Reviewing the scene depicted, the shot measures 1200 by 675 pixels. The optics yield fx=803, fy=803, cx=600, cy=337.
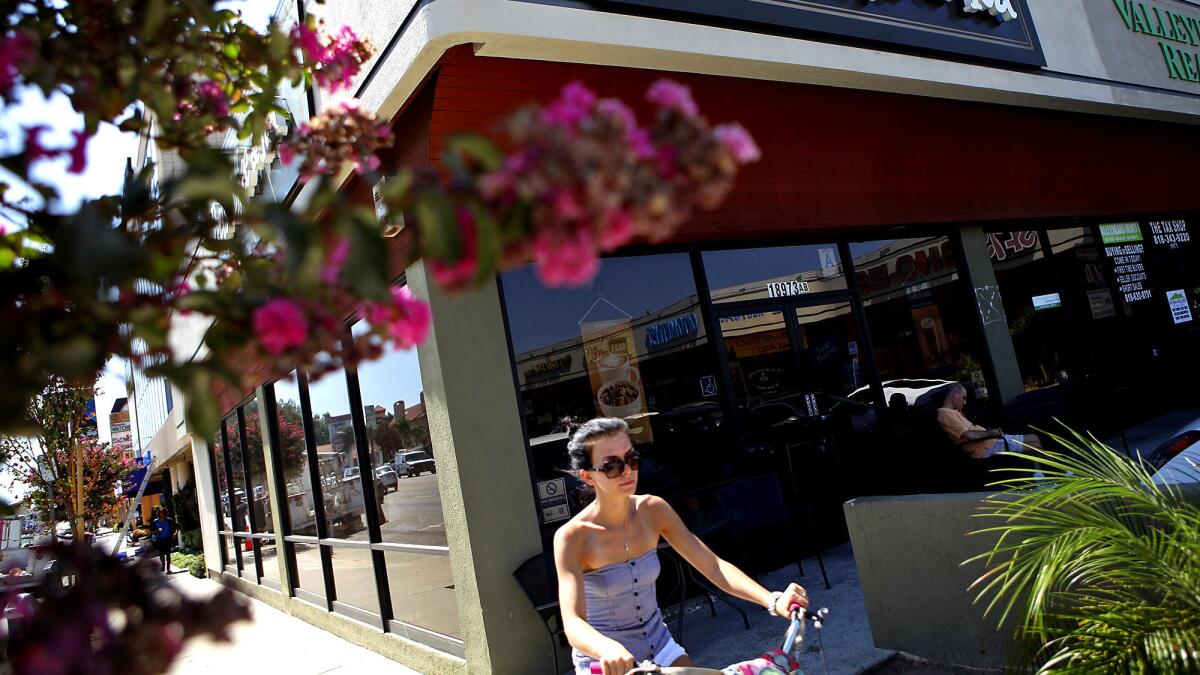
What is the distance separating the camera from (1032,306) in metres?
9.64

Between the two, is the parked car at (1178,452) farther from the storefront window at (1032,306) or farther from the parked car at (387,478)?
the parked car at (387,478)

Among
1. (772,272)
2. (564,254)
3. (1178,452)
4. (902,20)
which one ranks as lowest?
(1178,452)

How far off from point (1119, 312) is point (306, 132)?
11506 mm

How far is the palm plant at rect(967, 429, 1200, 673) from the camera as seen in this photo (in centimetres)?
256

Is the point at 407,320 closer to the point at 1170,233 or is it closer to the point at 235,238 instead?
the point at 235,238

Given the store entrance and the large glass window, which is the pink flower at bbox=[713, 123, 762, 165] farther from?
the store entrance

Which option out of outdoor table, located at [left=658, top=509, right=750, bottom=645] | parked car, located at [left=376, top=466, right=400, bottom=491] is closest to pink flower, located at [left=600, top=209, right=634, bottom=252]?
outdoor table, located at [left=658, top=509, right=750, bottom=645]

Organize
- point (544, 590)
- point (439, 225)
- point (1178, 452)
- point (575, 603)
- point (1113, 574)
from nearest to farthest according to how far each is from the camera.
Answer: point (439, 225) < point (1113, 574) < point (575, 603) < point (1178, 452) < point (544, 590)

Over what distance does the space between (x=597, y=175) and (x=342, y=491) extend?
735 cm

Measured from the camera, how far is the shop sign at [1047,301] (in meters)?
9.70

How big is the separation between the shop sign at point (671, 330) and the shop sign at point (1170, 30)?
738 centimetres

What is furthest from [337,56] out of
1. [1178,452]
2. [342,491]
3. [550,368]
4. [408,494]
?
[342,491]

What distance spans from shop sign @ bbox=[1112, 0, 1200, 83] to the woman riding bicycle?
398 inches

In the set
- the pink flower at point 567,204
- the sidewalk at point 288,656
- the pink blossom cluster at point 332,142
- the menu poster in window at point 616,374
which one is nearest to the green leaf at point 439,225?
the pink flower at point 567,204
